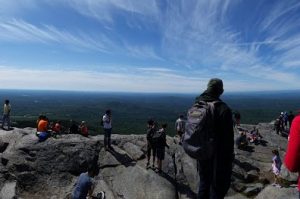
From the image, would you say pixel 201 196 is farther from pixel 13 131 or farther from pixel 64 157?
pixel 13 131

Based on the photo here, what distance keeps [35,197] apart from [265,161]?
1741cm

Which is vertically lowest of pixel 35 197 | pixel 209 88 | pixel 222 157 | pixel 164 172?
pixel 35 197

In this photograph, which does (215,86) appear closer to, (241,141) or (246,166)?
(246,166)

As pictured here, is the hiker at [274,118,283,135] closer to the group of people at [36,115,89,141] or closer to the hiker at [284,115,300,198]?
the group of people at [36,115,89,141]

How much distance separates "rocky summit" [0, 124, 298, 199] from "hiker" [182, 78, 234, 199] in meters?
12.5

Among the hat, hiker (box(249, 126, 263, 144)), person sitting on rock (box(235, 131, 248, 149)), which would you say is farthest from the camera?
Answer: hiker (box(249, 126, 263, 144))

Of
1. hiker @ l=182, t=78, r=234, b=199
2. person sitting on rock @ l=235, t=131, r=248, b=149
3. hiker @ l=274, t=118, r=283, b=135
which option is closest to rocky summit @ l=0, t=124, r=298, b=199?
person sitting on rock @ l=235, t=131, r=248, b=149

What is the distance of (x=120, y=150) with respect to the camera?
89.6ft

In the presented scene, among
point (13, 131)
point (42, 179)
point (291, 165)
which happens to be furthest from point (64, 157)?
point (291, 165)

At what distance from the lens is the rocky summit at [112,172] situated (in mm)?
21281

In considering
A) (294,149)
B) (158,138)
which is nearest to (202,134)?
(294,149)

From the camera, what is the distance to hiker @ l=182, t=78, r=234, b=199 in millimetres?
7609

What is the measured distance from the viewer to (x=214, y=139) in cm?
763

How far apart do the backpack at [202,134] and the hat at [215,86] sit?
44 centimetres
